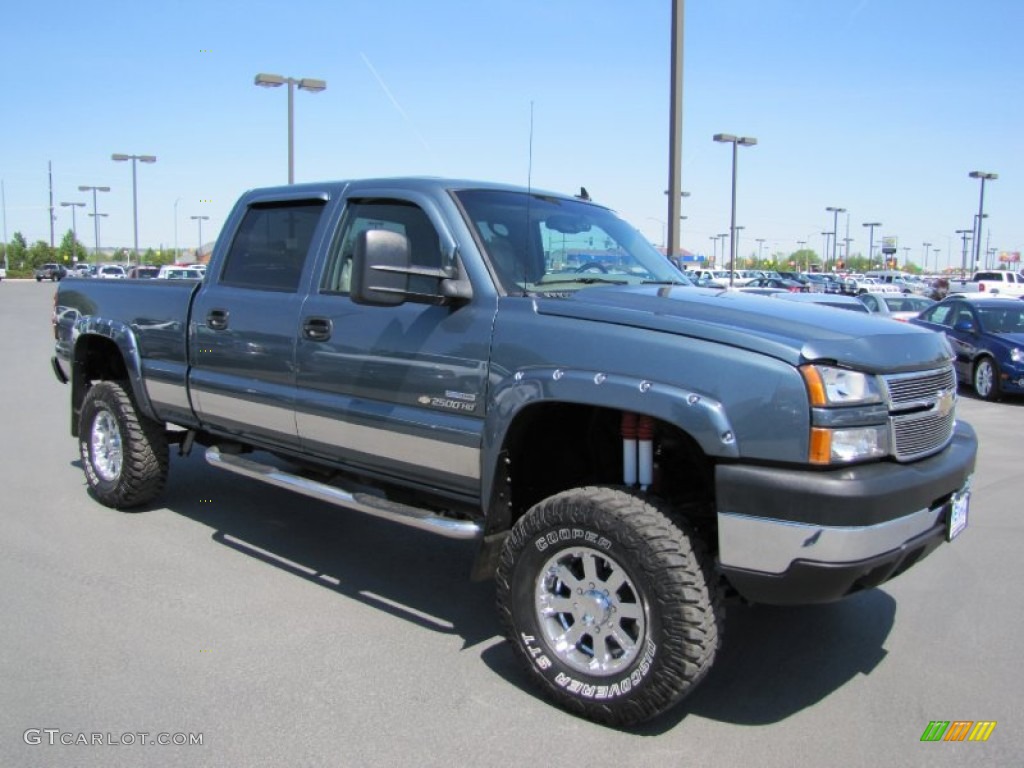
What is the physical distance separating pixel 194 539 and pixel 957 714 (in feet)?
14.1

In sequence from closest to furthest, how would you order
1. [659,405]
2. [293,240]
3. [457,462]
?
[659,405] < [457,462] < [293,240]

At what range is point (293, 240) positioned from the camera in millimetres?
4836

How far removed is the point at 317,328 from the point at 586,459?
149 cm

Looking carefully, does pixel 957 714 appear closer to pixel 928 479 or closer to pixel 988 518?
pixel 928 479

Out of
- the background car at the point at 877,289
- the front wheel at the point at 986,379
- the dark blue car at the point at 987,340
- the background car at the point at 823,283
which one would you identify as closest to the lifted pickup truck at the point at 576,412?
the dark blue car at the point at 987,340

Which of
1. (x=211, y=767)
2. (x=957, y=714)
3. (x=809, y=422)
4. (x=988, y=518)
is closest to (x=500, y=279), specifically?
(x=809, y=422)

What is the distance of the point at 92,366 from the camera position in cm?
655

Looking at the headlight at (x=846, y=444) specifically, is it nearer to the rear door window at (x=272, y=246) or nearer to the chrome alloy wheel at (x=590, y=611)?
the chrome alloy wheel at (x=590, y=611)

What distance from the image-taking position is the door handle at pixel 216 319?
4965mm

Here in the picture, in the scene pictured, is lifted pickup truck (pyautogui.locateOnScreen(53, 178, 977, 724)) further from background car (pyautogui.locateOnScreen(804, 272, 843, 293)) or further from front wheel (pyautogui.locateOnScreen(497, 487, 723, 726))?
background car (pyautogui.locateOnScreen(804, 272, 843, 293))

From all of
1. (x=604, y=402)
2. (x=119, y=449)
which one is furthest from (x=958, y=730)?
(x=119, y=449)

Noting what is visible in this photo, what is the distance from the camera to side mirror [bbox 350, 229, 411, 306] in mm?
3635

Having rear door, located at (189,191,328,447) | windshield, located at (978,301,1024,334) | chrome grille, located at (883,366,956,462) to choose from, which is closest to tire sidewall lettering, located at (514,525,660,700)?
chrome grille, located at (883,366,956,462)

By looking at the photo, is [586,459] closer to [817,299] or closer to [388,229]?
[388,229]
